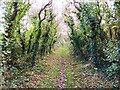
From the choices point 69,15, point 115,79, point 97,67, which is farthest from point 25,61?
point 69,15

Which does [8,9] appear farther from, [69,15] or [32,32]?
[69,15]

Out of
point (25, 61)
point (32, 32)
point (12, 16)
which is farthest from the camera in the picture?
point (32, 32)

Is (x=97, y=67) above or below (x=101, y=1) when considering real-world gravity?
below

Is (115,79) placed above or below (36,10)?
below

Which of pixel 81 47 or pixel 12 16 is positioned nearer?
pixel 12 16

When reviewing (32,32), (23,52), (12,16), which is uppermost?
(12,16)

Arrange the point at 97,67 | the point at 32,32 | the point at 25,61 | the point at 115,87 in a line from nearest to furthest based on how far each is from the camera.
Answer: the point at 115,87, the point at 97,67, the point at 25,61, the point at 32,32

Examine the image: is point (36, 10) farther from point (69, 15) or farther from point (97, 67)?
point (97, 67)

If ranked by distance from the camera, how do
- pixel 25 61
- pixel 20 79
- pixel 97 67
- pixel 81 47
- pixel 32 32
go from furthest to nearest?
pixel 81 47
pixel 32 32
pixel 25 61
pixel 97 67
pixel 20 79

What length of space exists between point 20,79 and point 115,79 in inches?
206

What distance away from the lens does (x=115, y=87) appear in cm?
1200

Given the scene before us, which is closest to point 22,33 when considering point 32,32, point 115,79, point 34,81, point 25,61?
point 32,32

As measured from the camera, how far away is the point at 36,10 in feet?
87.0

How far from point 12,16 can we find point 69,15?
15.1m
